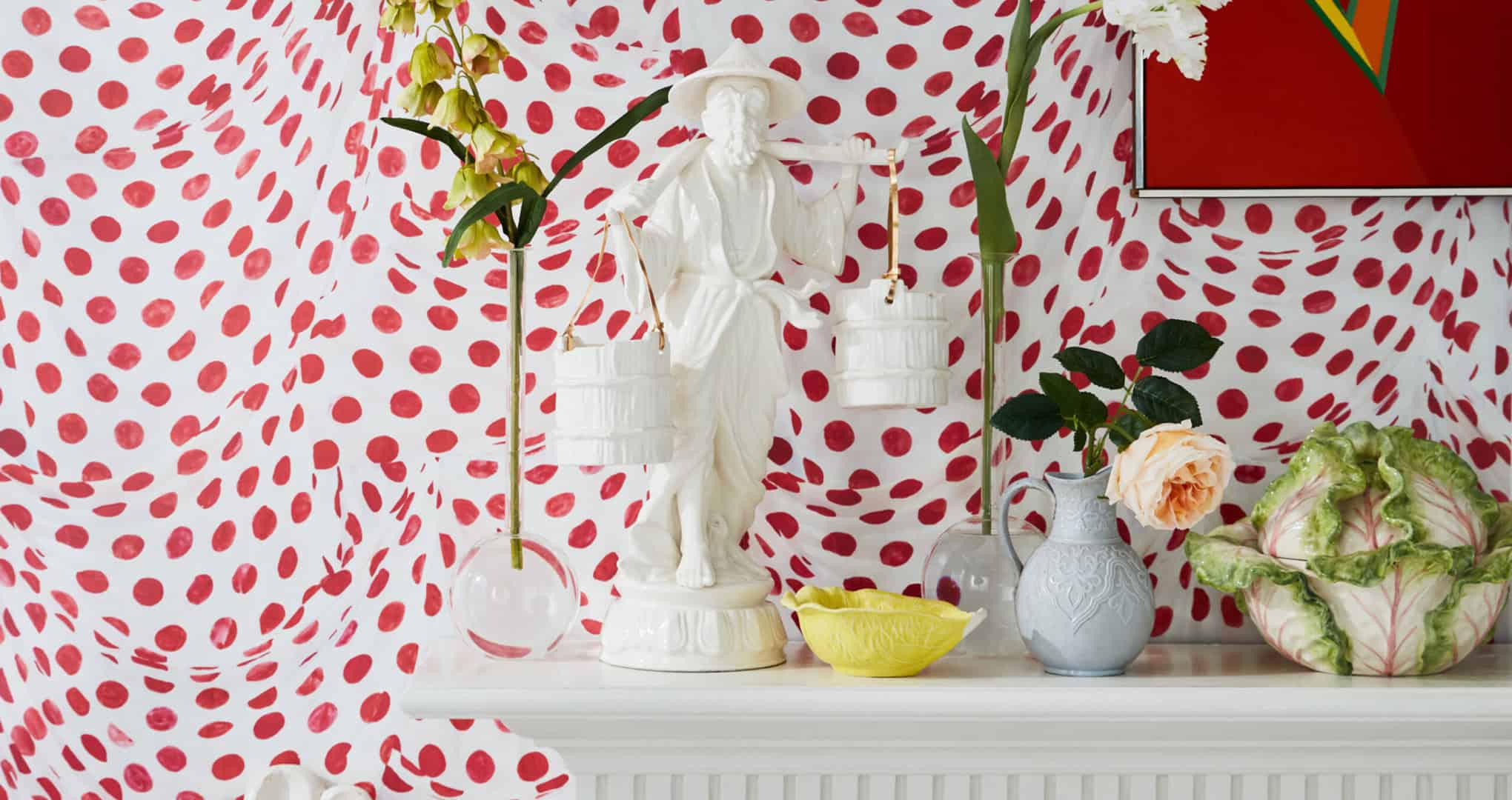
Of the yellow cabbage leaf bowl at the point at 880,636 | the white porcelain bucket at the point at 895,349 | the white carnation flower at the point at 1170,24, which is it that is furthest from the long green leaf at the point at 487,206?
the white carnation flower at the point at 1170,24

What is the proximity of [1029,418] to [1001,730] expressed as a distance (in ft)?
0.87

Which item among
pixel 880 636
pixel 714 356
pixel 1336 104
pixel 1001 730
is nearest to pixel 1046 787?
pixel 1001 730

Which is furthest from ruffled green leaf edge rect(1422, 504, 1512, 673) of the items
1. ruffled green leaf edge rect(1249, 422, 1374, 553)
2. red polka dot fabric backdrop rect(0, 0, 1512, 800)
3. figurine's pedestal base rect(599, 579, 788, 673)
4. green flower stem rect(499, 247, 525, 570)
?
green flower stem rect(499, 247, 525, 570)

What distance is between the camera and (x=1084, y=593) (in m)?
1.03

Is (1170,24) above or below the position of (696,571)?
above

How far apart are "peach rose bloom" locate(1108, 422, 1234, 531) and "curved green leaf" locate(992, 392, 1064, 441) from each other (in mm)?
88

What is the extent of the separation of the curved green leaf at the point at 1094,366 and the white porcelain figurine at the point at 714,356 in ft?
0.77

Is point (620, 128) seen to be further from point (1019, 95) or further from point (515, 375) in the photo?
point (1019, 95)

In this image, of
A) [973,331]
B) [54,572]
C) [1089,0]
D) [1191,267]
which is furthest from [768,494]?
[54,572]

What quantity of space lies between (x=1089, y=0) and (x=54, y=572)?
1.18 metres

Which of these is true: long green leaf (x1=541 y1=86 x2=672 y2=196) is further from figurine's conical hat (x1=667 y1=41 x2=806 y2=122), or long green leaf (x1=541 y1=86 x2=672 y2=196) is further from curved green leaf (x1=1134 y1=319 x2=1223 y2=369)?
curved green leaf (x1=1134 y1=319 x2=1223 y2=369)

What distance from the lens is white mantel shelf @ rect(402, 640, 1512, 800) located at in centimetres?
98

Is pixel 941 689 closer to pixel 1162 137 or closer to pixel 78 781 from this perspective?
pixel 1162 137

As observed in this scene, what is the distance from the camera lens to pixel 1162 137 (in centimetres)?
122
